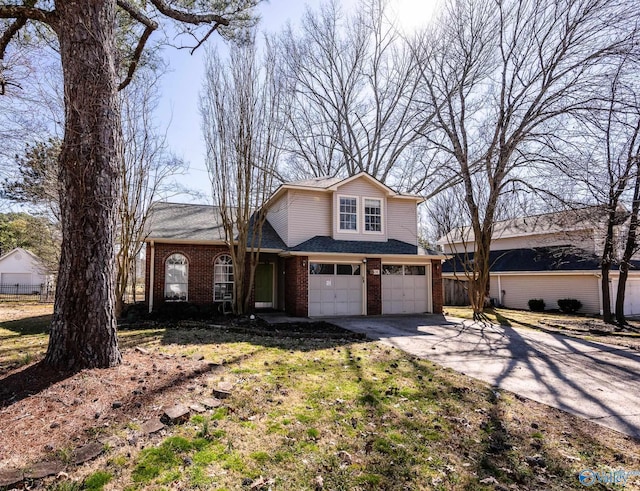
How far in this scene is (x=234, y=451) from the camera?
3.38 m

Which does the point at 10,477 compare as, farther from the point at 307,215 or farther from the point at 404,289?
the point at 404,289

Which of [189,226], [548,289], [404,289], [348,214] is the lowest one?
[548,289]

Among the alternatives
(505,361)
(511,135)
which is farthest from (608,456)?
(511,135)

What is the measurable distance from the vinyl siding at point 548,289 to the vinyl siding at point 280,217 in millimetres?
15387

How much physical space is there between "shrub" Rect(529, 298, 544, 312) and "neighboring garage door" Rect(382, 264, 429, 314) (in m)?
9.24

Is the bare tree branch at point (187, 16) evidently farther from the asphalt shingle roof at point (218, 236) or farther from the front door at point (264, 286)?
the front door at point (264, 286)

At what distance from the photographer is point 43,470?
2939 millimetres

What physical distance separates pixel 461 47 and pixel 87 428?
2040 cm

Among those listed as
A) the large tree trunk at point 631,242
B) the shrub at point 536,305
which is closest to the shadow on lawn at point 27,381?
the large tree trunk at point 631,242

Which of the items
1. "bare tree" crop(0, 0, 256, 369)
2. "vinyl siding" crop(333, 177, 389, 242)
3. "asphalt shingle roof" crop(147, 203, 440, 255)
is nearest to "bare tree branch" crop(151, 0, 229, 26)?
"bare tree" crop(0, 0, 256, 369)

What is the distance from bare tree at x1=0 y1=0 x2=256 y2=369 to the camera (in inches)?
202

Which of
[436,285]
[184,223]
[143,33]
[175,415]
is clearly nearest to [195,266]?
[184,223]

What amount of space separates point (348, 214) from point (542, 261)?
13.3 m

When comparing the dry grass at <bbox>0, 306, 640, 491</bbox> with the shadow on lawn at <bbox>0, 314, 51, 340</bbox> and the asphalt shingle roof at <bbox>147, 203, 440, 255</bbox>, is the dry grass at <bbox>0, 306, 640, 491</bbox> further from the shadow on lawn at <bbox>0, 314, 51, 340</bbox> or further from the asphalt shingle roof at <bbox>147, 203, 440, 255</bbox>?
the asphalt shingle roof at <bbox>147, 203, 440, 255</bbox>
